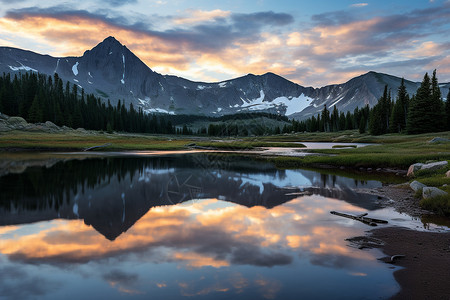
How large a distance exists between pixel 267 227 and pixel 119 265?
6.72 metres

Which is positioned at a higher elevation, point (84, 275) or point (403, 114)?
point (403, 114)

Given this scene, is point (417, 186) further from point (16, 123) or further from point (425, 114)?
point (16, 123)

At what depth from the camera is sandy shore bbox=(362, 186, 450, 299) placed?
7.57 meters

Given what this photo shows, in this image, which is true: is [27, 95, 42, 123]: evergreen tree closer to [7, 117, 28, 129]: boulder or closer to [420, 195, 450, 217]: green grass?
[7, 117, 28, 129]: boulder

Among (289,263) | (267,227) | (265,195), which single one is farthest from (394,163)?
(289,263)

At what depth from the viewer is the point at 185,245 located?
11.2 meters

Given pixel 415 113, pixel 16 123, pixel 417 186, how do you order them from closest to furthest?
pixel 417 186 < pixel 415 113 < pixel 16 123

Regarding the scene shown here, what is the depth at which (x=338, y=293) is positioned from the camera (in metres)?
7.68

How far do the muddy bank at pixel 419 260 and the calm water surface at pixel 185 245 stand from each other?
0.47 m

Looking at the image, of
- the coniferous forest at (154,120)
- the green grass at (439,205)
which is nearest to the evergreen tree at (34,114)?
the coniferous forest at (154,120)

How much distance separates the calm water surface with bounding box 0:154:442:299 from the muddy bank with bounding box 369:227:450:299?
467 millimetres

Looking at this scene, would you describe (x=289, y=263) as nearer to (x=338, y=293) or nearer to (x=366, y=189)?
(x=338, y=293)

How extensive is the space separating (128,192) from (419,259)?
18.0 metres

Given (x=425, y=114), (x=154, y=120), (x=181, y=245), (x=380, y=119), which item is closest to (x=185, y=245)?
(x=181, y=245)
